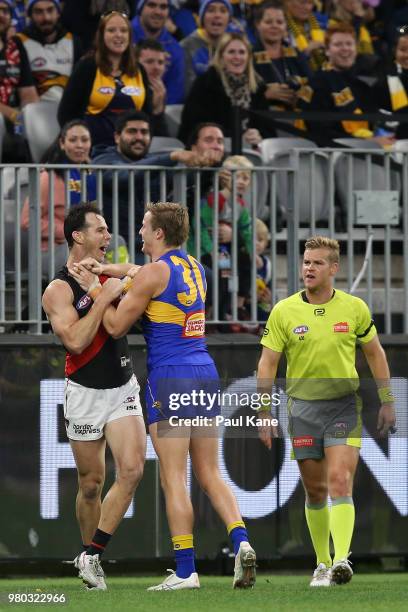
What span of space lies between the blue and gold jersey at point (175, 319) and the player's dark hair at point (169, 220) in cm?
10

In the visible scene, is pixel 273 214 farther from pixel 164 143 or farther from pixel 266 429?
pixel 266 429

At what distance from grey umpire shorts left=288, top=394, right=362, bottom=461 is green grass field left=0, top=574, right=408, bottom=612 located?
0.85 meters

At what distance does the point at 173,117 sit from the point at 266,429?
16.4ft

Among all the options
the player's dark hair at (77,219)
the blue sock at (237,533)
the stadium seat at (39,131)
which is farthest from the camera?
the stadium seat at (39,131)

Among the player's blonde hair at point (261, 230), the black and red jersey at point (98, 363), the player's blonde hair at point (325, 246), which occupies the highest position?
the player's blonde hair at point (261, 230)

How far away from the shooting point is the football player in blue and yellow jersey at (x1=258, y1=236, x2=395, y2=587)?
28.6 ft

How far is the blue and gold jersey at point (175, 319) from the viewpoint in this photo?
26.6ft

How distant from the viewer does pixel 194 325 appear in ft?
26.9

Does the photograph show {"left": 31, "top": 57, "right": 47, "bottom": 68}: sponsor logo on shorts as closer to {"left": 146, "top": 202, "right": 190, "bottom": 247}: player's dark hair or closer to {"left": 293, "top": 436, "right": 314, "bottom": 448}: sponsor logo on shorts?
{"left": 146, "top": 202, "right": 190, "bottom": 247}: player's dark hair

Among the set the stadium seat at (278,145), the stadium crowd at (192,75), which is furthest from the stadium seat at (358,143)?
the stadium seat at (278,145)

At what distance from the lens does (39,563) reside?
1017cm

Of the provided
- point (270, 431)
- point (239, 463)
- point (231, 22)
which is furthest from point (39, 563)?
point (231, 22)

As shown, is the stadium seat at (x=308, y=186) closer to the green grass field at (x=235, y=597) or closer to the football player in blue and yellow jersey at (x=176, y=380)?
the football player in blue and yellow jersey at (x=176, y=380)

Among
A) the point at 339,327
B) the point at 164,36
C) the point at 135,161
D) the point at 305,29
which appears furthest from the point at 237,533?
the point at 305,29
